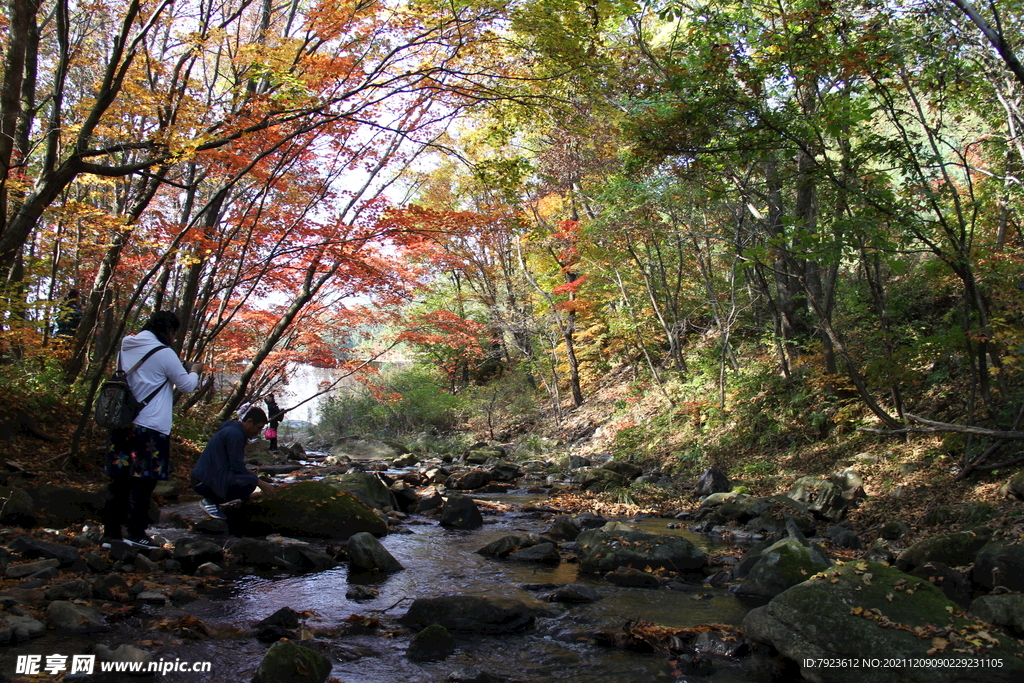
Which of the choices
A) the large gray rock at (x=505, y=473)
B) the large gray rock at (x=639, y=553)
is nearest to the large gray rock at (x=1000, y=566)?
the large gray rock at (x=639, y=553)

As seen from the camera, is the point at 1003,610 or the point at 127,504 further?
the point at 127,504

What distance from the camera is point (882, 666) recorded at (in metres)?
3.30

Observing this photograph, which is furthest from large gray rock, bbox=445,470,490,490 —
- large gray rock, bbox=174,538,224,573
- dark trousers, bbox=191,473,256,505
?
large gray rock, bbox=174,538,224,573

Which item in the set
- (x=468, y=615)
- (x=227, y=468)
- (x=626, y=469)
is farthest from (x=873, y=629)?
(x=626, y=469)

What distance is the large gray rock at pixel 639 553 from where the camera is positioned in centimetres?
543

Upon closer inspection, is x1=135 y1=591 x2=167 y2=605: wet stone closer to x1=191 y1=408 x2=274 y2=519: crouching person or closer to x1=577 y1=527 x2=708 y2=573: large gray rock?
x1=191 y1=408 x2=274 y2=519: crouching person

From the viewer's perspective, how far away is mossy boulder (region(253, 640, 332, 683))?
112 inches

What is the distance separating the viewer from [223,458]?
18.6ft

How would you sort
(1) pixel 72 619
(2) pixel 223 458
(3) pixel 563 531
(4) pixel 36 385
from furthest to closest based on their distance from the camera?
(4) pixel 36 385, (3) pixel 563 531, (2) pixel 223 458, (1) pixel 72 619

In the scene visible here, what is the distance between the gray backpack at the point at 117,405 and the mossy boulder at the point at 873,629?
4404 millimetres

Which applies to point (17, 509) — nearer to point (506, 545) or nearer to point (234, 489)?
point (234, 489)

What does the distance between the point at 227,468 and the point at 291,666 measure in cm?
329

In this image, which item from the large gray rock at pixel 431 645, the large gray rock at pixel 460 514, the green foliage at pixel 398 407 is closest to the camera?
the large gray rock at pixel 431 645

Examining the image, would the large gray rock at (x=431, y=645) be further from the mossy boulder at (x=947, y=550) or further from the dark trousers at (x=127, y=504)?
the mossy boulder at (x=947, y=550)
